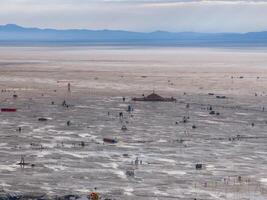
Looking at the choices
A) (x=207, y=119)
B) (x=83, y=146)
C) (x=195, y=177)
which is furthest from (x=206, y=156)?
(x=207, y=119)

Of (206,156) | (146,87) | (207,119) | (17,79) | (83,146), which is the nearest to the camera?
(206,156)

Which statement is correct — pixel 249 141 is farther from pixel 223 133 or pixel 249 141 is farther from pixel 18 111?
pixel 18 111

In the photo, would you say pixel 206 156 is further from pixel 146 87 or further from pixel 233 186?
pixel 146 87

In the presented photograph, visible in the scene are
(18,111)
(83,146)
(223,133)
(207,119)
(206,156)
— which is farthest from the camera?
(18,111)

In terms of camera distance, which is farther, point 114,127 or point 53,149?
point 114,127

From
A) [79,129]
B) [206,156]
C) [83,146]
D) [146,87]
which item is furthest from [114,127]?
[146,87]

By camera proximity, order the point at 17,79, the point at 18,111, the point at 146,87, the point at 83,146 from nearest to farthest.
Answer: the point at 83,146 → the point at 18,111 → the point at 146,87 → the point at 17,79
